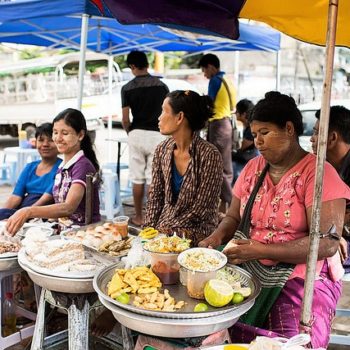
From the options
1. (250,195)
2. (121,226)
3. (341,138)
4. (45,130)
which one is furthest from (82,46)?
(250,195)

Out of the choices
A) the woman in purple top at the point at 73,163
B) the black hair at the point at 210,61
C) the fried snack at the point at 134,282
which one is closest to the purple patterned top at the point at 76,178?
the woman in purple top at the point at 73,163

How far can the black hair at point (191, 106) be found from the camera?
9.29ft

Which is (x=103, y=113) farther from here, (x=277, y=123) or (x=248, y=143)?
(x=277, y=123)

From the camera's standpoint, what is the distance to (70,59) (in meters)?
11.1

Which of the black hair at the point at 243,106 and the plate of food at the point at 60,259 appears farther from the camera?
the black hair at the point at 243,106

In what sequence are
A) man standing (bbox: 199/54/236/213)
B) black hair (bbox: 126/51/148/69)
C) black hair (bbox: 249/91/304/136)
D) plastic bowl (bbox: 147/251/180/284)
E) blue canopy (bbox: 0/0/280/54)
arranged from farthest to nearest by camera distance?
man standing (bbox: 199/54/236/213) → black hair (bbox: 126/51/148/69) → blue canopy (bbox: 0/0/280/54) → black hair (bbox: 249/91/304/136) → plastic bowl (bbox: 147/251/180/284)

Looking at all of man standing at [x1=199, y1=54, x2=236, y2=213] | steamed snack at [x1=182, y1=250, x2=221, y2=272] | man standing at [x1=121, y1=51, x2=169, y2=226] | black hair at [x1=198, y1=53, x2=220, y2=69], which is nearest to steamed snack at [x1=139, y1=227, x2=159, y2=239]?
steamed snack at [x1=182, y1=250, x2=221, y2=272]

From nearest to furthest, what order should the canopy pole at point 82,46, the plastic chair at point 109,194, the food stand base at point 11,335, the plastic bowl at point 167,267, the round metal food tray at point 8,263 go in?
1. the plastic bowl at point 167,267
2. the round metal food tray at point 8,263
3. the food stand base at point 11,335
4. the canopy pole at point 82,46
5. the plastic chair at point 109,194

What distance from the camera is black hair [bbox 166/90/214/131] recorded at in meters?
2.83

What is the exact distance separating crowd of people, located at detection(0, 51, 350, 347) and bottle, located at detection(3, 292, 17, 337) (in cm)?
48

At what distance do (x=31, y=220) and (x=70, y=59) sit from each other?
8.80 meters

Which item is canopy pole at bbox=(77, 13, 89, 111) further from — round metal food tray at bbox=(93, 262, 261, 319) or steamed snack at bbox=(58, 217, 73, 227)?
round metal food tray at bbox=(93, 262, 261, 319)

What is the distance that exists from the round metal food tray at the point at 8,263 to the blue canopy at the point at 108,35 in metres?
2.31

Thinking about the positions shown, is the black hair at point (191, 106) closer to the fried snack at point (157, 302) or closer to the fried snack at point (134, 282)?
the fried snack at point (134, 282)
